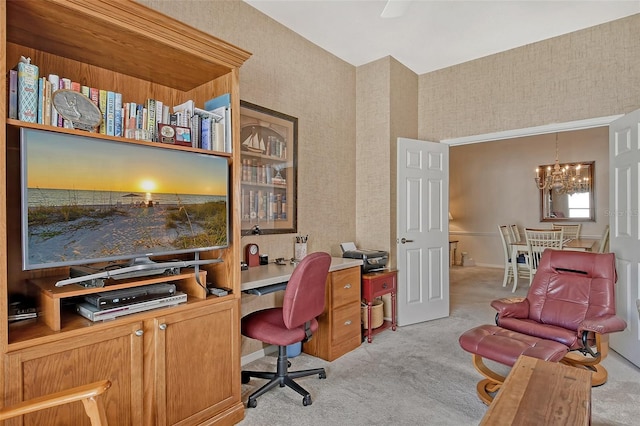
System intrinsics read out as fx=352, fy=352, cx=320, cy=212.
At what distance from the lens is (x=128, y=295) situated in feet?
5.41

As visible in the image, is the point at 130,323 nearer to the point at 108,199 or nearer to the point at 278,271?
the point at 108,199

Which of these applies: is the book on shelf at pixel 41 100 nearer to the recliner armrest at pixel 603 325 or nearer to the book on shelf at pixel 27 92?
the book on shelf at pixel 27 92

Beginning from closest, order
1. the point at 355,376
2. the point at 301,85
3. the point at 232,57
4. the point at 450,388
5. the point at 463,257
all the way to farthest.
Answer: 1. the point at 232,57
2. the point at 450,388
3. the point at 355,376
4. the point at 301,85
5. the point at 463,257

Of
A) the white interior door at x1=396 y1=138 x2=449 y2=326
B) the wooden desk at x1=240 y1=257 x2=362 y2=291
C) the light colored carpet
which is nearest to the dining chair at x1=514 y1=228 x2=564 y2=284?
the white interior door at x1=396 y1=138 x2=449 y2=326

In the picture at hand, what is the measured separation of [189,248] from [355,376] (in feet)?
5.13

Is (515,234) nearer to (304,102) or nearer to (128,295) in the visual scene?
(304,102)

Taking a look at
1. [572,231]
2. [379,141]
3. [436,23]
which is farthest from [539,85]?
[572,231]

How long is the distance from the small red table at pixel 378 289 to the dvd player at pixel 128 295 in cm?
195

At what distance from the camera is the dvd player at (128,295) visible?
5.15ft

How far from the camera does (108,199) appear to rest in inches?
63.2

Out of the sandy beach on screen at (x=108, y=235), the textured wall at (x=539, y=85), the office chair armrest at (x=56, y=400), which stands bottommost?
the office chair armrest at (x=56, y=400)

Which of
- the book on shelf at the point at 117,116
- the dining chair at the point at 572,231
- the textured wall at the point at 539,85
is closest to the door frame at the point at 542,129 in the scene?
the textured wall at the point at 539,85

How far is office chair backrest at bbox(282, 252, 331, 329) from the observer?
2146 millimetres

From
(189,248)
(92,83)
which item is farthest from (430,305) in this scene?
(92,83)
